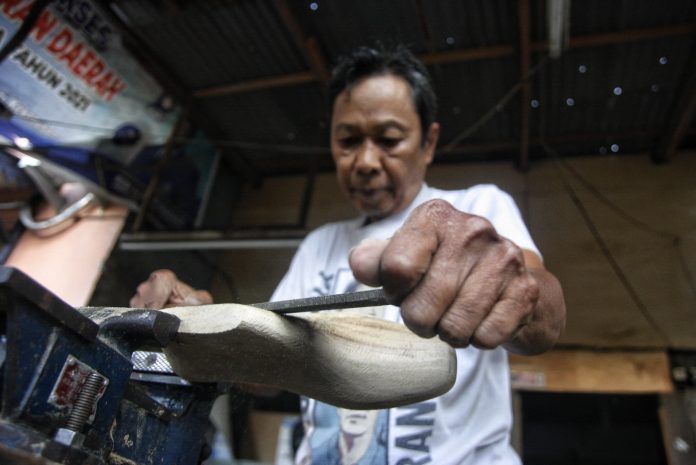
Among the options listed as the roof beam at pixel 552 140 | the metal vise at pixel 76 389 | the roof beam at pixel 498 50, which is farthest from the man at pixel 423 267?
the roof beam at pixel 552 140

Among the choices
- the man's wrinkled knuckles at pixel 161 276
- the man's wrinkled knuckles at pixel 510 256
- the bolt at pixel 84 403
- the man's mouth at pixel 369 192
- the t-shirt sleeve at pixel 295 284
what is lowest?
the bolt at pixel 84 403

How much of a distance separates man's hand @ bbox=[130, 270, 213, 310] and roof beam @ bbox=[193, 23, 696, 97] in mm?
2642

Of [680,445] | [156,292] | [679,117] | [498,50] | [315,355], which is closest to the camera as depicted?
[315,355]

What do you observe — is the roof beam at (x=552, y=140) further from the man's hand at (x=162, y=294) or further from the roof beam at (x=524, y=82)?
the man's hand at (x=162, y=294)

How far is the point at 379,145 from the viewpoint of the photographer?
60.5 inches

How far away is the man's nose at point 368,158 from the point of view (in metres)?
1.50

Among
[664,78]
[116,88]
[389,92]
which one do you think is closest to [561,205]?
[664,78]

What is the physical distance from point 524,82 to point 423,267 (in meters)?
3.05

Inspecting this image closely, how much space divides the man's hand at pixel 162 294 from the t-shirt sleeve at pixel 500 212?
2.50 ft

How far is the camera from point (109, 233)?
11.9 feet

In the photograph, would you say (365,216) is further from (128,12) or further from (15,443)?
(128,12)

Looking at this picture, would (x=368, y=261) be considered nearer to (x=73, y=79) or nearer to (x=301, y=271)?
(x=301, y=271)

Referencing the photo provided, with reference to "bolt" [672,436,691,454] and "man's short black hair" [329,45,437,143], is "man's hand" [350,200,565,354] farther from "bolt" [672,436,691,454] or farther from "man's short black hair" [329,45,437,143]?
"bolt" [672,436,691,454]

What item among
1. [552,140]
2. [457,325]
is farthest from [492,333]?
[552,140]
